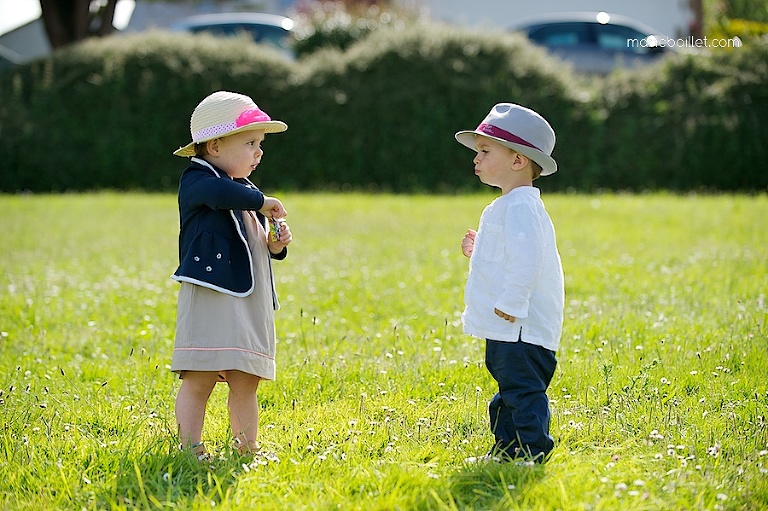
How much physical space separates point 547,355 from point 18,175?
1430 cm

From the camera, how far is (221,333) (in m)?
4.01

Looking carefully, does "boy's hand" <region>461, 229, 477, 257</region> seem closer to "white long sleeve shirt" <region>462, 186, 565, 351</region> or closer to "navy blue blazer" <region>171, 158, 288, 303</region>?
"white long sleeve shirt" <region>462, 186, 565, 351</region>

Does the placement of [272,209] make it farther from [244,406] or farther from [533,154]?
[533,154]

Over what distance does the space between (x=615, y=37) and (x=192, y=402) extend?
20674 mm

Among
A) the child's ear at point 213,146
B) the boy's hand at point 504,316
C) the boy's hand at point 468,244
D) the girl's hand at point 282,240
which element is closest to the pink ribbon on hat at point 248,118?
the child's ear at point 213,146

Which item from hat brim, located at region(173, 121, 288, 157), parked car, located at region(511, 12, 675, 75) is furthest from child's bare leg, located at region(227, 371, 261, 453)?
parked car, located at region(511, 12, 675, 75)

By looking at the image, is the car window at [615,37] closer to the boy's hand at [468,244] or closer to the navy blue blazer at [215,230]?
the boy's hand at [468,244]

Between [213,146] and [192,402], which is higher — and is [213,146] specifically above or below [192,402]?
above

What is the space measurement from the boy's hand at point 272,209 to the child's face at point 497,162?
34.3 inches

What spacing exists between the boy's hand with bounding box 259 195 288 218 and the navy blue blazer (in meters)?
0.03

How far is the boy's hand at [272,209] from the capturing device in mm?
4020

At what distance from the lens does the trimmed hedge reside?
15477mm

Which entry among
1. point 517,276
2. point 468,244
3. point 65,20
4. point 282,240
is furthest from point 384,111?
point 517,276

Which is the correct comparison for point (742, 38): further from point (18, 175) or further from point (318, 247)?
point (18, 175)
